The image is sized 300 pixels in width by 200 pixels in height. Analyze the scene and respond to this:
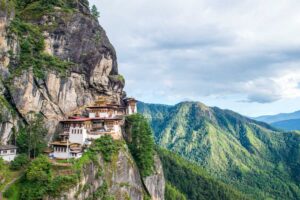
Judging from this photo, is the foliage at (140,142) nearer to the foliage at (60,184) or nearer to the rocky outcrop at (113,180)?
the rocky outcrop at (113,180)

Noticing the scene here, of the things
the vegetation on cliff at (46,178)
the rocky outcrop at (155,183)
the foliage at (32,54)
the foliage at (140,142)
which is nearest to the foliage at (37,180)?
the vegetation on cliff at (46,178)

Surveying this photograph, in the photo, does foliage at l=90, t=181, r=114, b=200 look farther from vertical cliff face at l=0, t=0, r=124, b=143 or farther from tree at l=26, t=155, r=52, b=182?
vertical cliff face at l=0, t=0, r=124, b=143

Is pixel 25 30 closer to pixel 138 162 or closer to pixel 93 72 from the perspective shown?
pixel 93 72

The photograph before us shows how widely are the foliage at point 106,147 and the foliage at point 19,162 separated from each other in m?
14.4

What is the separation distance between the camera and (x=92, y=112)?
91.8m

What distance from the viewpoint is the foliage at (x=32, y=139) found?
75.3 meters

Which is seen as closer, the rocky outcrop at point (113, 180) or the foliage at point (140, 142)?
the rocky outcrop at point (113, 180)

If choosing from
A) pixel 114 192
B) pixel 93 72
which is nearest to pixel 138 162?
pixel 114 192

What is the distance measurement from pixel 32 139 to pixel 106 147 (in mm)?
17105

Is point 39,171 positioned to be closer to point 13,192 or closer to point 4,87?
point 13,192

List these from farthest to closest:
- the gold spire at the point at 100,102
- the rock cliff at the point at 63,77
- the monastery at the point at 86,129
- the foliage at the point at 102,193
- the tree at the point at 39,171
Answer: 1. the gold spire at the point at 100,102
2. the rock cliff at the point at 63,77
3. the monastery at the point at 86,129
4. the foliage at the point at 102,193
5. the tree at the point at 39,171

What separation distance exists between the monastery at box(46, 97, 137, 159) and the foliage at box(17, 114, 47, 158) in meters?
2.87

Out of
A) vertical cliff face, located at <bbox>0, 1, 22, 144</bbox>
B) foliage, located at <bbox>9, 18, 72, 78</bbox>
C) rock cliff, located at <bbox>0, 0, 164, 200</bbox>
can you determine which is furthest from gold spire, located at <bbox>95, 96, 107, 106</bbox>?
vertical cliff face, located at <bbox>0, 1, 22, 144</bbox>

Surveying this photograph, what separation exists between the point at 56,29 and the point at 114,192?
47.7 meters
